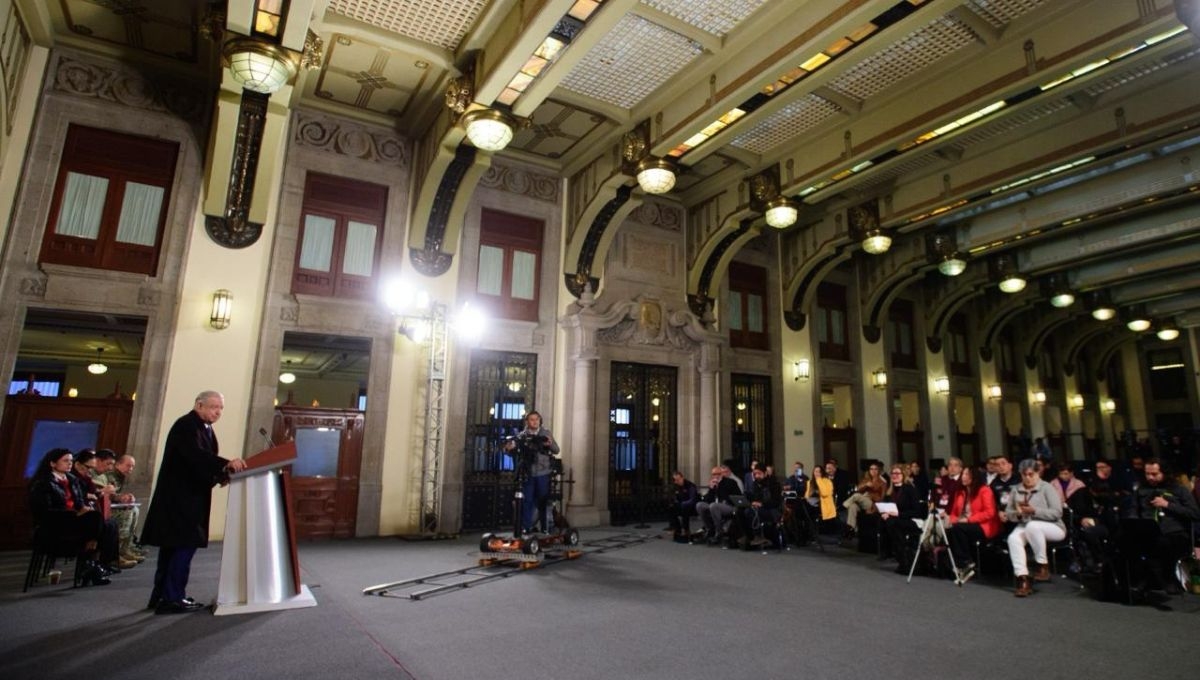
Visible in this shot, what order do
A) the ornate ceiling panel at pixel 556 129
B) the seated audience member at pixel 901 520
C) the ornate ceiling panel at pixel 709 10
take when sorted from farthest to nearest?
1. the ornate ceiling panel at pixel 556 129
2. the ornate ceiling panel at pixel 709 10
3. the seated audience member at pixel 901 520

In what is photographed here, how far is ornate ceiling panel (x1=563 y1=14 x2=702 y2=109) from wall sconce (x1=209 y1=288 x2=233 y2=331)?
5.41 metres

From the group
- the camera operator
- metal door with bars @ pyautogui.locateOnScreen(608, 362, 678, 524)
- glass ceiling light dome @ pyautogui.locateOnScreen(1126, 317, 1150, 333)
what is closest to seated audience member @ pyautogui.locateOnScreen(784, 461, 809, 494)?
metal door with bars @ pyautogui.locateOnScreen(608, 362, 678, 524)

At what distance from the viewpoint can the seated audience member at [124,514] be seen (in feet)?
20.0

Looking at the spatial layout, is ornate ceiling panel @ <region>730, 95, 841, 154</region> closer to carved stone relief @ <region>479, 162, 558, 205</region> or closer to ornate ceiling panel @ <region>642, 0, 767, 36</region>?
ornate ceiling panel @ <region>642, 0, 767, 36</region>

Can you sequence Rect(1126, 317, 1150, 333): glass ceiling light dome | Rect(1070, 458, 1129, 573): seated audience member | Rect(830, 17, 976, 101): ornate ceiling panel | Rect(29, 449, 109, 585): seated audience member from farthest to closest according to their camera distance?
Rect(1126, 317, 1150, 333): glass ceiling light dome
Rect(830, 17, 976, 101): ornate ceiling panel
Rect(1070, 458, 1129, 573): seated audience member
Rect(29, 449, 109, 585): seated audience member

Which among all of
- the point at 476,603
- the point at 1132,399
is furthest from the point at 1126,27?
the point at 1132,399

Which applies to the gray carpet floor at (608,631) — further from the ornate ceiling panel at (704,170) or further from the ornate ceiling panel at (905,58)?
the ornate ceiling panel at (704,170)

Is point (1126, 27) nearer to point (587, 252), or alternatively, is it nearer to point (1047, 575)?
point (1047, 575)

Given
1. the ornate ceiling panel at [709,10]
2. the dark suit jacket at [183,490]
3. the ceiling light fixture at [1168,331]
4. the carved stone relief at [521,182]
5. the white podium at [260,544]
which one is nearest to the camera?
the dark suit jacket at [183,490]

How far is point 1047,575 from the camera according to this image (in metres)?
5.88

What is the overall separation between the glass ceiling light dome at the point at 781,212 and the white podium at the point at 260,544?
8.22 metres

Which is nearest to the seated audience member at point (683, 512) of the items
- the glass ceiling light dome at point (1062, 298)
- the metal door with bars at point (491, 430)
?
the metal door with bars at point (491, 430)

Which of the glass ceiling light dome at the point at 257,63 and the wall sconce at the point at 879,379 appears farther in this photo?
the wall sconce at the point at 879,379

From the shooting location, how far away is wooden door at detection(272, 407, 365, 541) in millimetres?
8312
